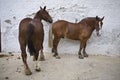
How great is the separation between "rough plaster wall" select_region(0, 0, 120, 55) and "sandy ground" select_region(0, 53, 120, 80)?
354mm

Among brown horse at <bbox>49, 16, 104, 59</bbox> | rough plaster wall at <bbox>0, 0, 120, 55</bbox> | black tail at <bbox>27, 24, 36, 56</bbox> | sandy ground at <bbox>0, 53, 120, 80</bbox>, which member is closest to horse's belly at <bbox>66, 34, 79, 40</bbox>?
brown horse at <bbox>49, 16, 104, 59</bbox>

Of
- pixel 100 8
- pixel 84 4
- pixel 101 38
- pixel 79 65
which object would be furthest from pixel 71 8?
pixel 79 65

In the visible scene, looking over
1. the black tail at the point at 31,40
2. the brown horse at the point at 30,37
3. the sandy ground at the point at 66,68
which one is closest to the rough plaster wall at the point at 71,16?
the sandy ground at the point at 66,68

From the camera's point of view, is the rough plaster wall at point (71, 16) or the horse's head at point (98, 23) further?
the rough plaster wall at point (71, 16)

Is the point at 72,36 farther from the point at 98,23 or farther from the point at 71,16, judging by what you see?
the point at 98,23

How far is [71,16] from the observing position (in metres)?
7.01

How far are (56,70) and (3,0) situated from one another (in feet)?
9.63

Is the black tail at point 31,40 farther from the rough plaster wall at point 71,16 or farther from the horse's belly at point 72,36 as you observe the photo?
the rough plaster wall at point 71,16

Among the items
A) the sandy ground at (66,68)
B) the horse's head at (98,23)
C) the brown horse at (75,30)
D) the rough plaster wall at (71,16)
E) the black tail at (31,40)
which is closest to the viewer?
the black tail at (31,40)

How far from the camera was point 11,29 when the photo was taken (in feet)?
23.5

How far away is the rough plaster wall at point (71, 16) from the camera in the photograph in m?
6.90

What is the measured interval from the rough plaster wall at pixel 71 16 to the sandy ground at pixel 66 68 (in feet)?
1.16

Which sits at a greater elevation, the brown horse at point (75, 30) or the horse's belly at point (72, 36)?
the brown horse at point (75, 30)

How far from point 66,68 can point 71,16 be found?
1.92 meters
